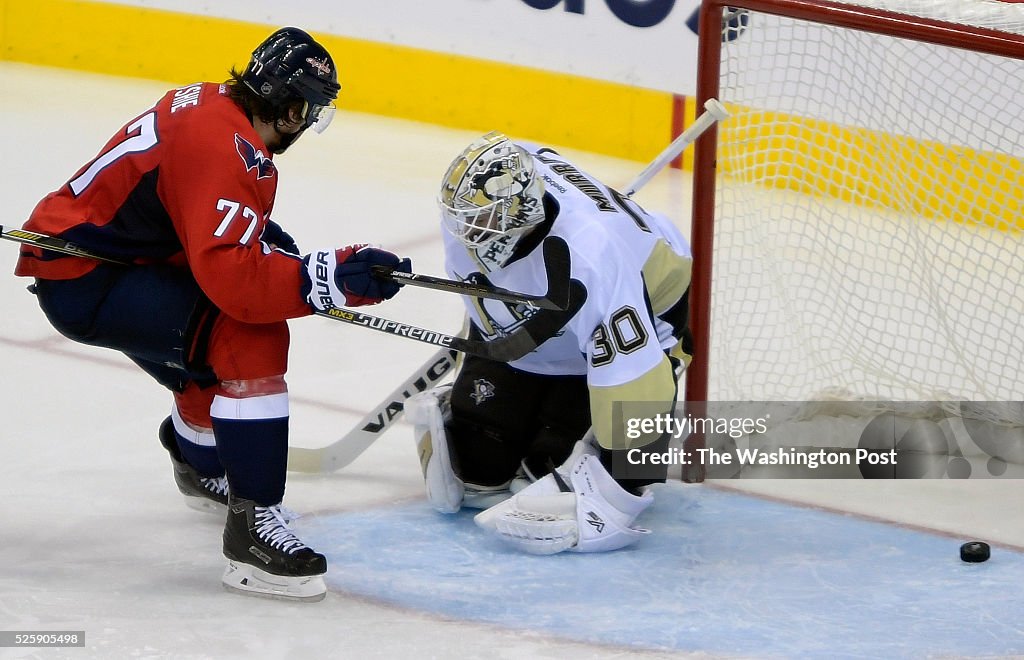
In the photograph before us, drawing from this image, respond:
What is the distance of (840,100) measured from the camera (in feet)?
11.9

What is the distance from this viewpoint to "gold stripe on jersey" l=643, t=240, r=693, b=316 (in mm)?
3025

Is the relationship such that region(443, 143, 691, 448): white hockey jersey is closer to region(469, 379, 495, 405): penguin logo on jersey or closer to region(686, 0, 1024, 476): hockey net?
region(469, 379, 495, 405): penguin logo on jersey

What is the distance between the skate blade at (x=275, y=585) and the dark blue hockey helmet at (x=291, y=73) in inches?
31.4

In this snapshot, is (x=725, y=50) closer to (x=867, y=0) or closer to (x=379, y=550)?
(x=867, y=0)

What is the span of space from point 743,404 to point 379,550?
95 centimetres

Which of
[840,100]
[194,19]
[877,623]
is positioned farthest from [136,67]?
[877,623]

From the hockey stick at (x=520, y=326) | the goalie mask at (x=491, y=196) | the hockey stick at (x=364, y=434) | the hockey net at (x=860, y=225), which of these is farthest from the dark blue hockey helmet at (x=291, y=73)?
the hockey net at (x=860, y=225)

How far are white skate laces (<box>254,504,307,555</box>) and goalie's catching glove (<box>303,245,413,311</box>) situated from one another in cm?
37

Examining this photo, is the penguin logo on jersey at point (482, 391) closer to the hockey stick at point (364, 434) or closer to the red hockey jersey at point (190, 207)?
the hockey stick at point (364, 434)

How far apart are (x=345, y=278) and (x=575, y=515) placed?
65 cm

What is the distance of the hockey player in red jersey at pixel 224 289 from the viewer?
102 inches

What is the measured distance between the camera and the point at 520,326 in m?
2.89

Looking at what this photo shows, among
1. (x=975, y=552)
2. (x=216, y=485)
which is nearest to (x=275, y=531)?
(x=216, y=485)

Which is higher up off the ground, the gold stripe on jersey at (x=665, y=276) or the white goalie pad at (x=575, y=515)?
the gold stripe on jersey at (x=665, y=276)
